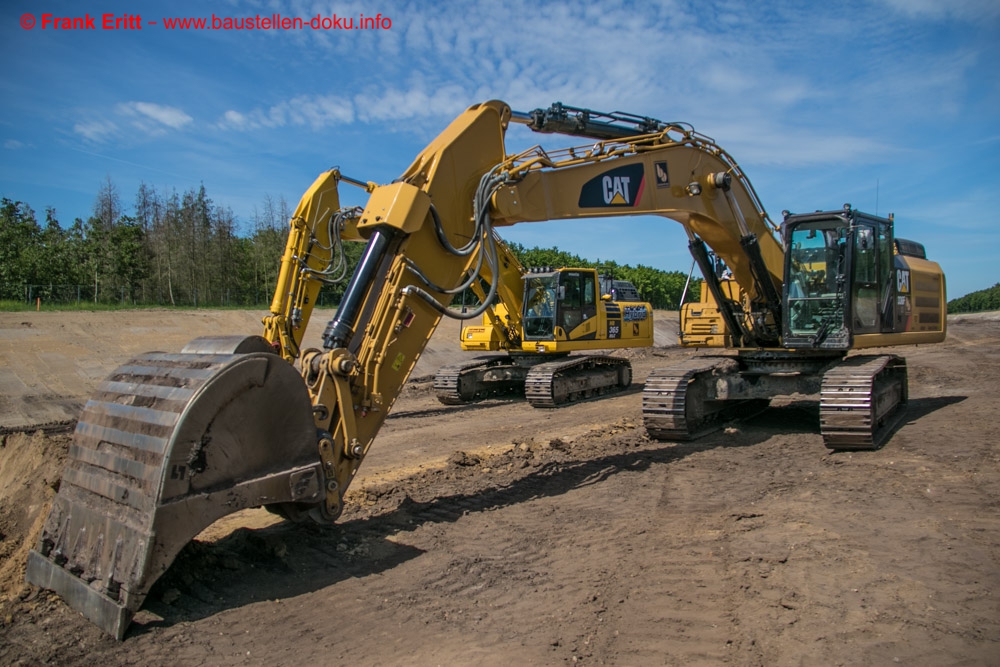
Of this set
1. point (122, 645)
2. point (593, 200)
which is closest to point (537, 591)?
point (122, 645)

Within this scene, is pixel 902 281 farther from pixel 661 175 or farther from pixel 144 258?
pixel 144 258

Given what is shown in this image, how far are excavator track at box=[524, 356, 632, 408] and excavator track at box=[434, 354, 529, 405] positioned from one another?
2.25 feet

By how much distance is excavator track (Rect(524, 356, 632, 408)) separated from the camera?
13047 millimetres

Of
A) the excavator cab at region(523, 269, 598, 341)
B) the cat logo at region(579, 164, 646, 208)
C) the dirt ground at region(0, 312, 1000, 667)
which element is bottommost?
the dirt ground at region(0, 312, 1000, 667)

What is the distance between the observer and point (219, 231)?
3612 centimetres

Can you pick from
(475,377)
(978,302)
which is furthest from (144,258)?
(978,302)

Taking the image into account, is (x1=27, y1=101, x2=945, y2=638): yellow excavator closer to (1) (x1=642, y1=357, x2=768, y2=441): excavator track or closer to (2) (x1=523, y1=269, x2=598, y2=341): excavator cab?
(1) (x1=642, y1=357, x2=768, y2=441): excavator track

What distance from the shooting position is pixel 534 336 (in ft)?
46.3

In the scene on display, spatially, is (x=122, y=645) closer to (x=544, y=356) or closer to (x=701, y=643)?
(x=701, y=643)

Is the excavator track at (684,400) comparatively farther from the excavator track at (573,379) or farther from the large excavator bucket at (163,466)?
the large excavator bucket at (163,466)

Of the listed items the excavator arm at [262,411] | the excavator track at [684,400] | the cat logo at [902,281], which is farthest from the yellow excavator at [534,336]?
the excavator arm at [262,411]

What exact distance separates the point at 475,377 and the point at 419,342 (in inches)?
336

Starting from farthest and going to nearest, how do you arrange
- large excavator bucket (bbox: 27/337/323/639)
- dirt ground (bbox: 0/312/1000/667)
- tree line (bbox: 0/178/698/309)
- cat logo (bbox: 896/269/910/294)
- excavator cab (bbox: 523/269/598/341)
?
tree line (bbox: 0/178/698/309)
excavator cab (bbox: 523/269/598/341)
cat logo (bbox: 896/269/910/294)
large excavator bucket (bbox: 27/337/323/639)
dirt ground (bbox: 0/312/1000/667)

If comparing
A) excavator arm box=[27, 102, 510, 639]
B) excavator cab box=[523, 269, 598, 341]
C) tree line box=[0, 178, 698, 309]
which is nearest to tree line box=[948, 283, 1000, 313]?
tree line box=[0, 178, 698, 309]
